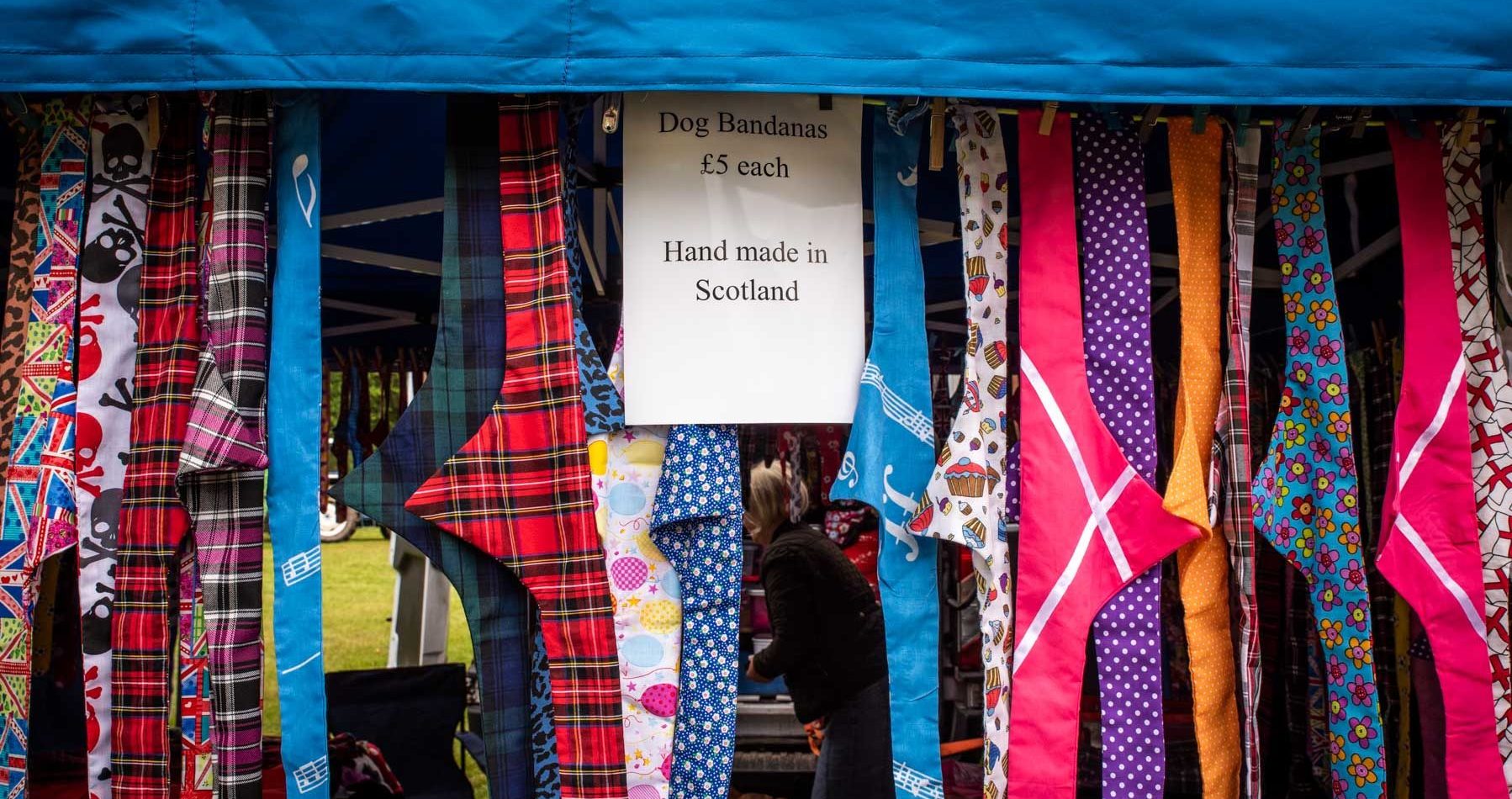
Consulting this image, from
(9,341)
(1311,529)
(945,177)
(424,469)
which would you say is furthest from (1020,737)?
(9,341)

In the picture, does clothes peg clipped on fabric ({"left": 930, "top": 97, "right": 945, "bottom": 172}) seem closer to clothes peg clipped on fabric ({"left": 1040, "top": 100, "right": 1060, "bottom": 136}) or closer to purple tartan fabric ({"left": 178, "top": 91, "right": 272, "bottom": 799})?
clothes peg clipped on fabric ({"left": 1040, "top": 100, "right": 1060, "bottom": 136})

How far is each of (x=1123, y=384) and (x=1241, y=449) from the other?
0.72ft

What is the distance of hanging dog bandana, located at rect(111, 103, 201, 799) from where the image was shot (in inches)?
60.5

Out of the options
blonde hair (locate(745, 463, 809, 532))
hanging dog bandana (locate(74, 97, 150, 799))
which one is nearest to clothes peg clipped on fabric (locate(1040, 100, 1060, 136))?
hanging dog bandana (locate(74, 97, 150, 799))

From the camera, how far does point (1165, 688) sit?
11.3 ft

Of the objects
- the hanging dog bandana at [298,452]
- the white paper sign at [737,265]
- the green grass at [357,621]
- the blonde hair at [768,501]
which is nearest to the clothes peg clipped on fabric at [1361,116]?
the white paper sign at [737,265]

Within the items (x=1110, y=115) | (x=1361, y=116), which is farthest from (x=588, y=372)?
(x=1361, y=116)

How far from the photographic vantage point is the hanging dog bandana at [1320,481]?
1592 mm

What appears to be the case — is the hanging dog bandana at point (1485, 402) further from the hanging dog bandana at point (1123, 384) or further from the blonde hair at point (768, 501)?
the blonde hair at point (768, 501)

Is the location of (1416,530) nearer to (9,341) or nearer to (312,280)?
(312,280)

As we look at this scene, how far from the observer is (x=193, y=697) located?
1.59m

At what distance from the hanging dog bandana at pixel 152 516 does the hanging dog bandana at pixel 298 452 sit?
136mm

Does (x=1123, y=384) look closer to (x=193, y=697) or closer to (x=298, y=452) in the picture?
(x=298, y=452)

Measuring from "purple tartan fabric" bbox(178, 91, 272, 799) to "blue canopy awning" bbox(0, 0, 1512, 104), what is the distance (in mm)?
205
